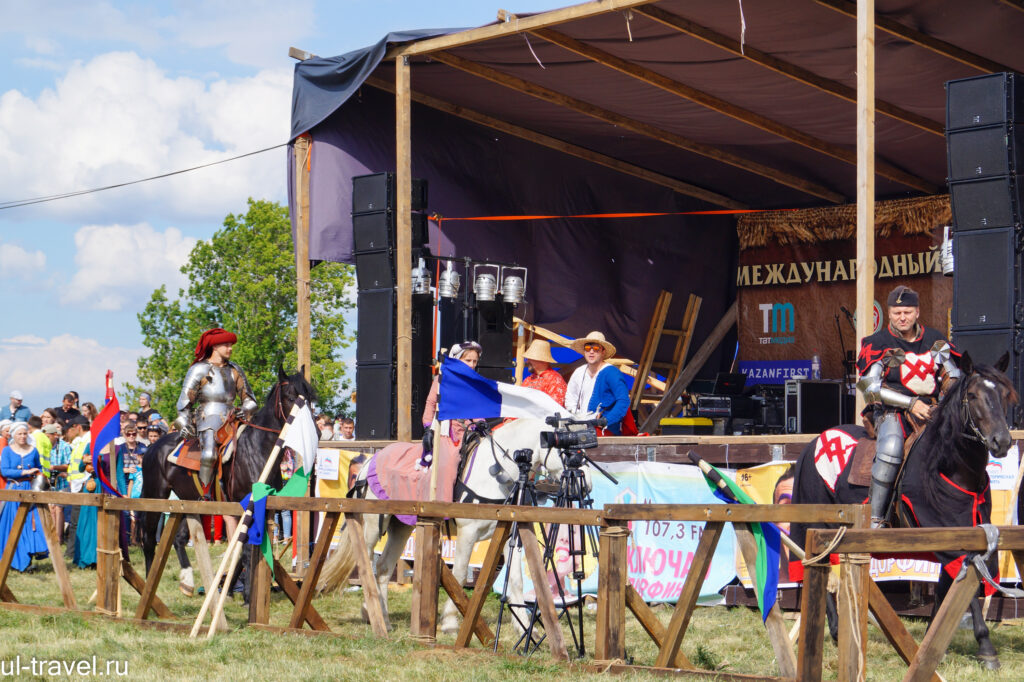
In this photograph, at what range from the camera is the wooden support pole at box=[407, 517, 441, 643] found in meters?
6.34

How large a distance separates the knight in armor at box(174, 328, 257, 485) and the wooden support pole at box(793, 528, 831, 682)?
554 cm

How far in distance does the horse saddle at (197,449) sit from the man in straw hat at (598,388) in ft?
9.23

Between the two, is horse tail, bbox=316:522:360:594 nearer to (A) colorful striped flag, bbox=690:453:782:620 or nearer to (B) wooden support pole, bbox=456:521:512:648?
(B) wooden support pole, bbox=456:521:512:648

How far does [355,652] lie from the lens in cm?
635

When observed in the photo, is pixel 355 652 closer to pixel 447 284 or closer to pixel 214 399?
pixel 214 399

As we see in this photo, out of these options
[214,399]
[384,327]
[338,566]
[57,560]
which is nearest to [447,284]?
[384,327]

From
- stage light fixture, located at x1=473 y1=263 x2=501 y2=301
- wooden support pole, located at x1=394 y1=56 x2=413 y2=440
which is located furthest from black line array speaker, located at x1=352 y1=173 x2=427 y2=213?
stage light fixture, located at x1=473 y1=263 x2=501 y2=301

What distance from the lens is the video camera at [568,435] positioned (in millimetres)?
6727

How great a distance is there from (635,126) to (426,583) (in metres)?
9.38

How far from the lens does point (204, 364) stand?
938cm

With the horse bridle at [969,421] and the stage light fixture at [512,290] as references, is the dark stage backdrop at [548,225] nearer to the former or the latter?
the stage light fixture at [512,290]

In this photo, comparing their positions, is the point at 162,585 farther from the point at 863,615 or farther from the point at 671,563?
the point at 863,615

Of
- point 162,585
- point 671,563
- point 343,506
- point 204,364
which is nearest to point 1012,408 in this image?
point 671,563

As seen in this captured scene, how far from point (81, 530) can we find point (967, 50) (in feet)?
34.1
